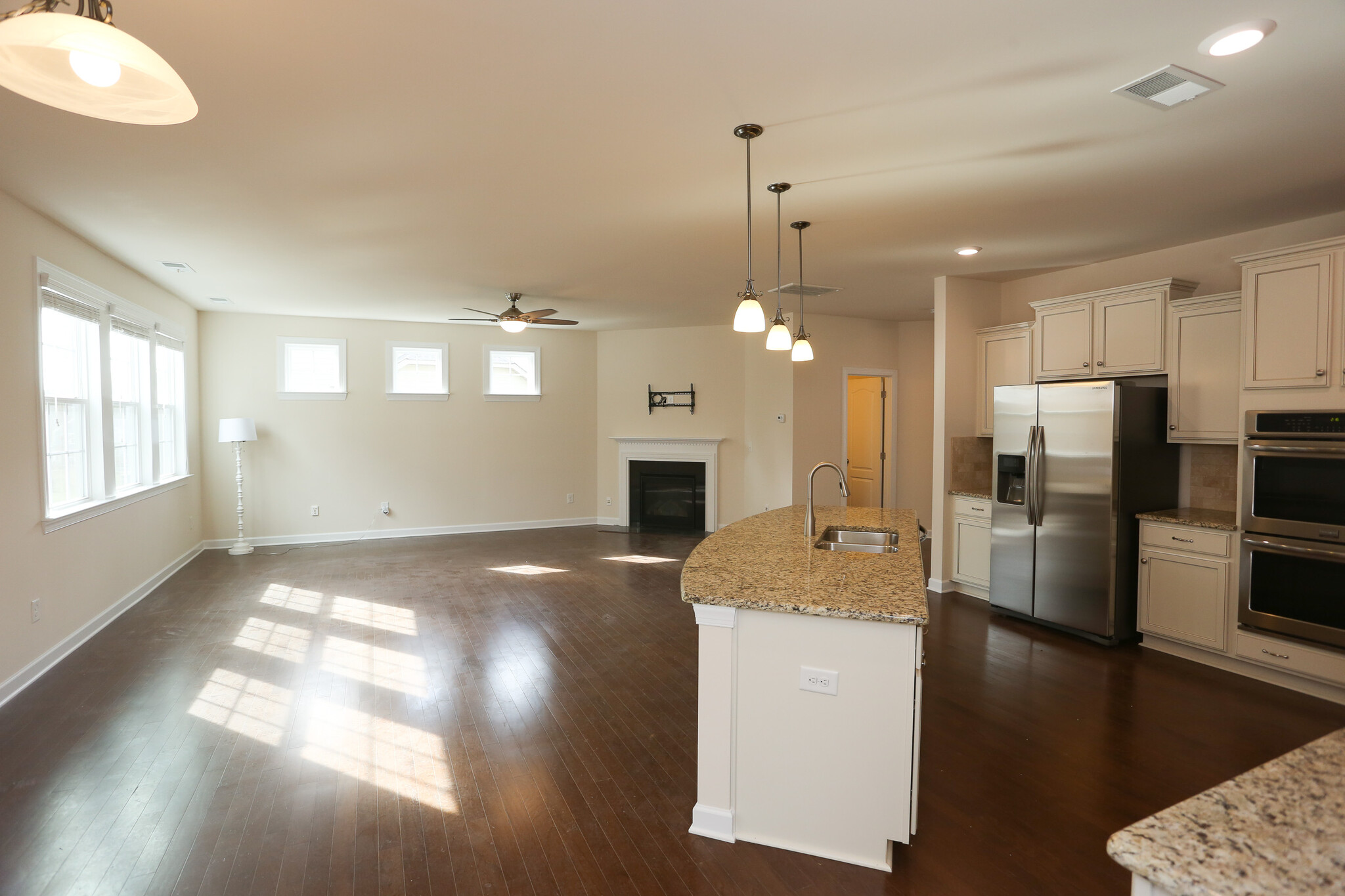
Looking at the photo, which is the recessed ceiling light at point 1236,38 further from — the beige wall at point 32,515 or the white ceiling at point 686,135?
the beige wall at point 32,515

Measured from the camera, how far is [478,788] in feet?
8.78

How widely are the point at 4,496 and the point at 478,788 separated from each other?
3.06 meters

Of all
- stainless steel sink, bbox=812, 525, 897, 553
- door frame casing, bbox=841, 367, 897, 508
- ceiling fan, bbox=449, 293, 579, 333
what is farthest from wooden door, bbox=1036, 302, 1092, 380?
ceiling fan, bbox=449, 293, 579, 333

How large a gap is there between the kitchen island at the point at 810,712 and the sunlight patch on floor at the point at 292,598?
4.06m

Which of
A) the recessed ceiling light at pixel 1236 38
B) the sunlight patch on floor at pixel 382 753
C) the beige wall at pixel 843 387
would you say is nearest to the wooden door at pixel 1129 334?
the recessed ceiling light at pixel 1236 38

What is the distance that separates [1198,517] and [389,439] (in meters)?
7.79

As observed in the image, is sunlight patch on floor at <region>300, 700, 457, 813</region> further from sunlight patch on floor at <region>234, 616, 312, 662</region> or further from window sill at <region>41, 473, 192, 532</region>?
window sill at <region>41, 473, 192, 532</region>

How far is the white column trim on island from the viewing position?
2301mm

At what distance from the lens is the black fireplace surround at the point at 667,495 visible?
28.3 ft

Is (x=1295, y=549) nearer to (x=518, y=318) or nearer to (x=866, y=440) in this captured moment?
(x=866, y=440)

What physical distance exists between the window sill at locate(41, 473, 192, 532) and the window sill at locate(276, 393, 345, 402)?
5.38 ft

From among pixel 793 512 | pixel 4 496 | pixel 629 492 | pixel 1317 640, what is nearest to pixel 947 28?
pixel 793 512

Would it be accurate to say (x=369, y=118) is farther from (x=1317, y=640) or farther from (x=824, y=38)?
(x=1317, y=640)

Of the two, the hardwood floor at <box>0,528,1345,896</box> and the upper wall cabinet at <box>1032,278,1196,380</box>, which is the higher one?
the upper wall cabinet at <box>1032,278,1196,380</box>
